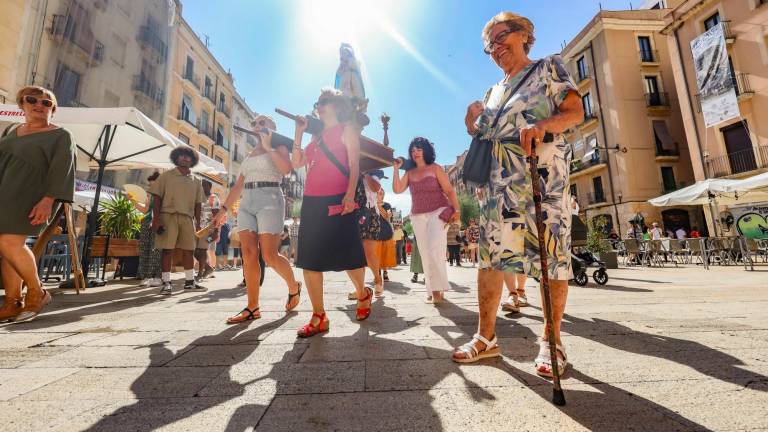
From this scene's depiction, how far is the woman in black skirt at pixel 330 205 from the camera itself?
2525 millimetres

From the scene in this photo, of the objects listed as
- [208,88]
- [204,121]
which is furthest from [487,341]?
[208,88]

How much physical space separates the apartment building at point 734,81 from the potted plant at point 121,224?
23628 millimetres

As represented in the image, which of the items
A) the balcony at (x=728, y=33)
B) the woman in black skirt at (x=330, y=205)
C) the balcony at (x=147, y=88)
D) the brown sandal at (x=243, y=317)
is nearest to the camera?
the woman in black skirt at (x=330, y=205)

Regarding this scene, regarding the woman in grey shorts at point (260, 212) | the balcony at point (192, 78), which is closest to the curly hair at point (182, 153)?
the woman in grey shorts at point (260, 212)

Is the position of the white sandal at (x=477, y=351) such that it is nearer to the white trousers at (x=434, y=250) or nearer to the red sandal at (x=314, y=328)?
the red sandal at (x=314, y=328)

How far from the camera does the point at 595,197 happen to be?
2542 cm

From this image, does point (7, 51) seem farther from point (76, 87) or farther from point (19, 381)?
point (19, 381)

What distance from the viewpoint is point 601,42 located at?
2380cm

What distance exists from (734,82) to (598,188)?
9809 mm

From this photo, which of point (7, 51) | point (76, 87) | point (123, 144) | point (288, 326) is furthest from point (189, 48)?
point (288, 326)

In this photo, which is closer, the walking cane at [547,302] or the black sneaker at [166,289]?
the walking cane at [547,302]

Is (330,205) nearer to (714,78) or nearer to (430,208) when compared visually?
(430,208)

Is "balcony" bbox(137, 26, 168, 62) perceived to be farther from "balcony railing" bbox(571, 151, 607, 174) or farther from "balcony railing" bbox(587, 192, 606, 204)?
"balcony railing" bbox(587, 192, 606, 204)

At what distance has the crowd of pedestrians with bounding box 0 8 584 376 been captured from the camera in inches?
72.3
